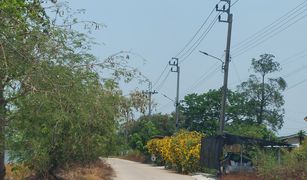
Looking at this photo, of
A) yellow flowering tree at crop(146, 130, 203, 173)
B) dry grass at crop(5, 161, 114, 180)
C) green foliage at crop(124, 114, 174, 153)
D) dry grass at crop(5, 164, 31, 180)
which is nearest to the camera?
dry grass at crop(5, 164, 31, 180)

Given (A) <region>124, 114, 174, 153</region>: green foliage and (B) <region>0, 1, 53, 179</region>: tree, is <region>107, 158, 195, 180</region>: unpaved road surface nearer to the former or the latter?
(B) <region>0, 1, 53, 179</region>: tree

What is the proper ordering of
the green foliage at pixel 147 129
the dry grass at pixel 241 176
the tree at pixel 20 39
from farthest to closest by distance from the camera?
1. the green foliage at pixel 147 129
2. the dry grass at pixel 241 176
3. the tree at pixel 20 39

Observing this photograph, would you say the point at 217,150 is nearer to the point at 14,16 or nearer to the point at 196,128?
the point at 14,16

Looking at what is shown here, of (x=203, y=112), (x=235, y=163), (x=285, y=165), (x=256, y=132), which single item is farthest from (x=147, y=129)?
(x=285, y=165)

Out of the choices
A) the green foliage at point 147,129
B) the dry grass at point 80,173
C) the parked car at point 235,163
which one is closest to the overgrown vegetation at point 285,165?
the parked car at point 235,163

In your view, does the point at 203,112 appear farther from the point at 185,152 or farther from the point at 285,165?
the point at 285,165

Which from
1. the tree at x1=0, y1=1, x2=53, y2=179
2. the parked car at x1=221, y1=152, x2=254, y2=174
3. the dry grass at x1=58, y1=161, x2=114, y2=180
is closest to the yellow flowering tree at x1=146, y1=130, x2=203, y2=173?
the parked car at x1=221, y1=152, x2=254, y2=174

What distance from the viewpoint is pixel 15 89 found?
1028 cm

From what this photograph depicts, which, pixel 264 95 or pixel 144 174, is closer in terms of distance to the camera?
pixel 144 174

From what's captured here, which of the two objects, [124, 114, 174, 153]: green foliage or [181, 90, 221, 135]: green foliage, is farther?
[181, 90, 221, 135]: green foliage

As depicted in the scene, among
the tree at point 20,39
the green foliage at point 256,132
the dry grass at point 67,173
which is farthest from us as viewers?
the green foliage at point 256,132

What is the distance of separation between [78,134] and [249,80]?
5439 cm

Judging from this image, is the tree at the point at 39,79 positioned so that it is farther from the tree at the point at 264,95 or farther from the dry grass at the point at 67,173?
the tree at the point at 264,95

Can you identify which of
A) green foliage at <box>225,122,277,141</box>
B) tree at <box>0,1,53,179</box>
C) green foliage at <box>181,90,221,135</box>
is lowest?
tree at <box>0,1,53,179</box>
